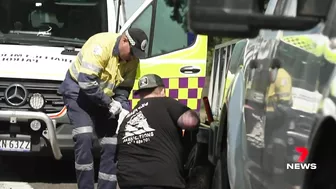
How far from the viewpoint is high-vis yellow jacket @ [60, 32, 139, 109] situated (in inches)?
251

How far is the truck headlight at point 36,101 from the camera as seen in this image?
7.61 metres

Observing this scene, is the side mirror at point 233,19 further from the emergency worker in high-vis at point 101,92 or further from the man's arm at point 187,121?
the emergency worker in high-vis at point 101,92

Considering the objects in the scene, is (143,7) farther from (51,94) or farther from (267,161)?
(267,161)

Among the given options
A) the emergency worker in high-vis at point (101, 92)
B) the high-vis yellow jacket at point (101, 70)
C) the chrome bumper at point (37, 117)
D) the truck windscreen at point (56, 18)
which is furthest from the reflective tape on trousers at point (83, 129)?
the truck windscreen at point (56, 18)

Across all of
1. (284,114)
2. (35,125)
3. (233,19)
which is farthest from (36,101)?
(233,19)

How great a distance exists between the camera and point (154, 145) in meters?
5.32

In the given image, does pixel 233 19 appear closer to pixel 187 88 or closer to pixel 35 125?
pixel 35 125

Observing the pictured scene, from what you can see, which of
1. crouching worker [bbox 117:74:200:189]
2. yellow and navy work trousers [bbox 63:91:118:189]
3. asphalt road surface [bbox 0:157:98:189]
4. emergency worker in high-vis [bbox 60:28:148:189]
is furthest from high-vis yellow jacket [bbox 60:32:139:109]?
asphalt road surface [bbox 0:157:98:189]

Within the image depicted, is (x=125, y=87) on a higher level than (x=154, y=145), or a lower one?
lower

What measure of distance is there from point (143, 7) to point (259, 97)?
4584mm

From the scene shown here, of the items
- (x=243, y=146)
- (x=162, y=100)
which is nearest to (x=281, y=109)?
(x=243, y=146)

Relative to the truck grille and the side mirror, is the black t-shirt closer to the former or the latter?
the truck grille

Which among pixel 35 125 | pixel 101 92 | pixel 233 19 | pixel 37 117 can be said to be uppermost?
pixel 233 19

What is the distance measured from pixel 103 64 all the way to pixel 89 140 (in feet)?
2.23
